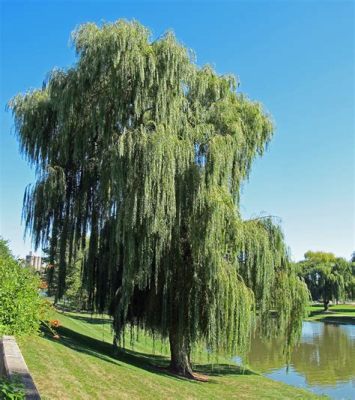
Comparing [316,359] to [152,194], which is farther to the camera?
[316,359]

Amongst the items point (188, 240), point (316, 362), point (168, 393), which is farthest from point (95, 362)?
point (316, 362)

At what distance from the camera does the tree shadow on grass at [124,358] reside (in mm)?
12461

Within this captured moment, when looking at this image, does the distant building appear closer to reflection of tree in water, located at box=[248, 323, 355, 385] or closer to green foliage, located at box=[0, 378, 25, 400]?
reflection of tree in water, located at box=[248, 323, 355, 385]

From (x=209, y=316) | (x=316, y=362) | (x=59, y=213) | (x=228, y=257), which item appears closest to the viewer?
(x=209, y=316)

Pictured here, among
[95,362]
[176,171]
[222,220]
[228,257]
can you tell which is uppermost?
[176,171]

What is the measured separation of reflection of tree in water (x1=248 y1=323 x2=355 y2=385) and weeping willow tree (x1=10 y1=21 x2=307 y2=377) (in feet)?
15.1

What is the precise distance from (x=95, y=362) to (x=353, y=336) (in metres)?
28.3

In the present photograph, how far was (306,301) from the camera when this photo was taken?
15.8 metres

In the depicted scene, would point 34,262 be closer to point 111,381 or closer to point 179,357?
point 179,357

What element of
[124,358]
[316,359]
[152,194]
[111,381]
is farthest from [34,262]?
[111,381]

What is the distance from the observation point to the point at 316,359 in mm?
24094

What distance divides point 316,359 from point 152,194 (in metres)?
16.4

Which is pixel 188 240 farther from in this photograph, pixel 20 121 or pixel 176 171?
pixel 20 121

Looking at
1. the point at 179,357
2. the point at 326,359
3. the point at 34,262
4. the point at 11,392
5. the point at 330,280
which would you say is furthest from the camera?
the point at 330,280
